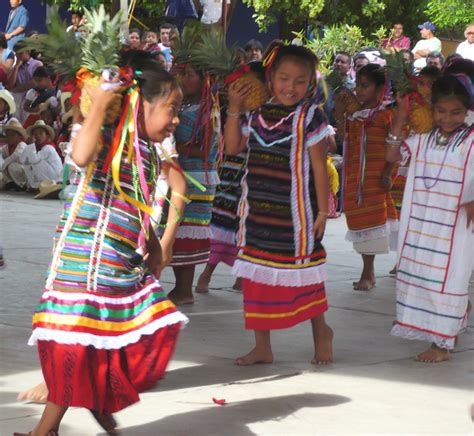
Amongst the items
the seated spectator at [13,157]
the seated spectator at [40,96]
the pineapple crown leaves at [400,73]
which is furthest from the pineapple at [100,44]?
the seated spectator at [40,96]

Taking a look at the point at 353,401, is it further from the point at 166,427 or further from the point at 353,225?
the point at 353,225

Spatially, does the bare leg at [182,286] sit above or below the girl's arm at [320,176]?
below

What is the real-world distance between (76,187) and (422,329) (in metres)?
2.64

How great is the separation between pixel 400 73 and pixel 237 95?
1.11 metres

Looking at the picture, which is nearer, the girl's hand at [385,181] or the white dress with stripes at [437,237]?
the white dress with stripes at [437,237]

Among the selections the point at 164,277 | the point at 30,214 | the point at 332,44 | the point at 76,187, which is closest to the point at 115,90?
the point at 76,187

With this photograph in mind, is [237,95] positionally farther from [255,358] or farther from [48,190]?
[48,190]

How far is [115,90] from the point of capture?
425 cm

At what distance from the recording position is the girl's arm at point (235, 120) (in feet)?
19.7

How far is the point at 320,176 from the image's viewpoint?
5.84m

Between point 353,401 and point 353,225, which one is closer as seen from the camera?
point 353,401

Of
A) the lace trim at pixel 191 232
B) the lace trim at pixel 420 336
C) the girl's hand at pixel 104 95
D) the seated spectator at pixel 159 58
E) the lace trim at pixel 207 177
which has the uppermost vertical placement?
the seated spectator at pixel 159 58

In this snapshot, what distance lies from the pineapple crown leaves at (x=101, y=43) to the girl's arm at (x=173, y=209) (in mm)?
530

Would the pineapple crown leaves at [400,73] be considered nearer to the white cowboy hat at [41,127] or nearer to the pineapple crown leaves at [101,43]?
the pineapple crown leaves at [101,43]
